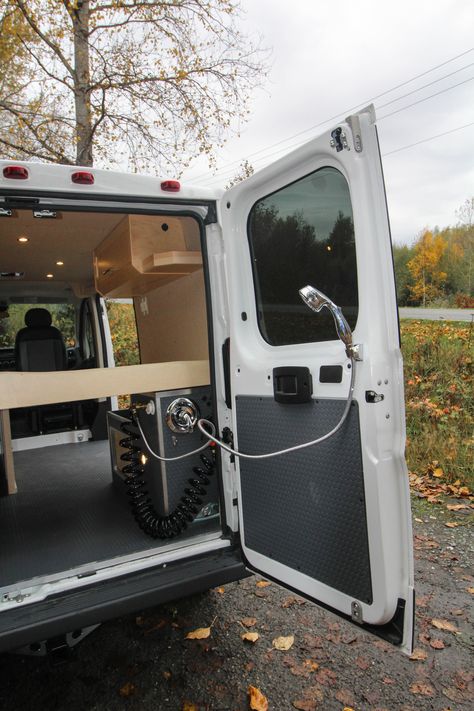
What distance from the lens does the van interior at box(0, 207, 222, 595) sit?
2.78 metres

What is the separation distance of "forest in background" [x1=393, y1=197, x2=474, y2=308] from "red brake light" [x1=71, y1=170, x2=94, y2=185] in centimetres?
1093

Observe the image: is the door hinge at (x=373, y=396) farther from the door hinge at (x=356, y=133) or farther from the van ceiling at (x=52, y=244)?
the van ceiling at (x=52, y=244)

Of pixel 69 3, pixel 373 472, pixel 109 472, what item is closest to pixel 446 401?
pixel 109 472

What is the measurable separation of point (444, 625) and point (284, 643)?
3.17 ft

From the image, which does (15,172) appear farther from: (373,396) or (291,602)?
(291,602)

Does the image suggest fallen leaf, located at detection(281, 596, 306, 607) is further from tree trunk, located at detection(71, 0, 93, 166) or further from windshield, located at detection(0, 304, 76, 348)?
tree trunk, located at detection(71, 0, 93, 166)

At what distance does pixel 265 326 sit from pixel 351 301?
2.17 feet

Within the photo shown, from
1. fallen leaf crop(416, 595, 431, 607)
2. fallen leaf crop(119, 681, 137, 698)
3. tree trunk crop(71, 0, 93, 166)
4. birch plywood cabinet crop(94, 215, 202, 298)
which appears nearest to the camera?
fallen leaf crop(119, 681, 137, 698)

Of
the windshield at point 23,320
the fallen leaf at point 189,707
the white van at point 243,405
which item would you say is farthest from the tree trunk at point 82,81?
the fallen leaf at point 189,707

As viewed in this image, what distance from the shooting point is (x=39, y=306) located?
6156 millimetres

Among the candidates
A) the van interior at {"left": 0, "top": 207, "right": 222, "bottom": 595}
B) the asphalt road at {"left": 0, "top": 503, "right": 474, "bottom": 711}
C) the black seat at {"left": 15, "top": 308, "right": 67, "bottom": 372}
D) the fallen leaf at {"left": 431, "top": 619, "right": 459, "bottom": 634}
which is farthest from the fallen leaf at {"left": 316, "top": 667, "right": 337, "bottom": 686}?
the black seat at {"left": 15, "top": 308, "right": 67, "bottom": 372}

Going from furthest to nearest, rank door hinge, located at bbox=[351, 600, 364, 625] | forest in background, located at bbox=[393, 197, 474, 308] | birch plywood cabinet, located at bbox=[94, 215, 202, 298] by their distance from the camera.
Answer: forest in background, located at bbox=[393, 197, 474, 308] < birch plywood cabinet, located at bbox=[94, 215, 202, 298] < door hinge, located at bbox=[351, 600, 364, 625]

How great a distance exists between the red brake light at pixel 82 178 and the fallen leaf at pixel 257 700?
260 cm

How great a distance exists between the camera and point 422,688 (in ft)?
8.18
